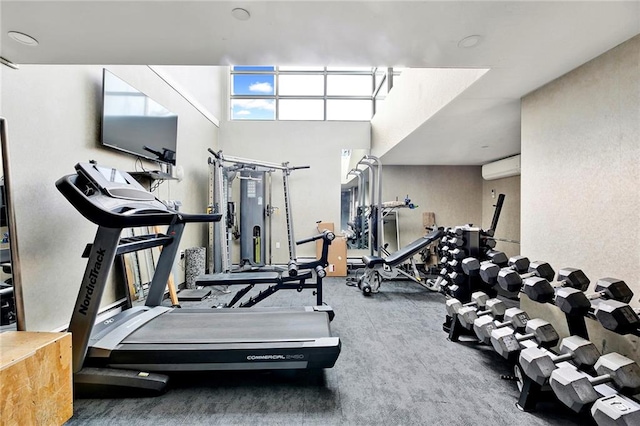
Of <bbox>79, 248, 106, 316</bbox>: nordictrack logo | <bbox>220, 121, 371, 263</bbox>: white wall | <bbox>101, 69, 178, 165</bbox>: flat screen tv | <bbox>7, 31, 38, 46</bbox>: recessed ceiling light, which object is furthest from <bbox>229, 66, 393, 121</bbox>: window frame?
<bbox>79, 248, 106, 316</bbox>: nordictrack logo

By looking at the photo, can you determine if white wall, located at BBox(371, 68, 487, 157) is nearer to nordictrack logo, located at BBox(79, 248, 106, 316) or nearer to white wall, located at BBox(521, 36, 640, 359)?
white wall, located at BBox(521, 36, 640, 359)

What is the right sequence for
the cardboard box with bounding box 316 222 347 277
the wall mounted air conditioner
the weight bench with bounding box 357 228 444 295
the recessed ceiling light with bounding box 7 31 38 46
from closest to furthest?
the recessed ceiling light with bounding box 7 31 38 46, the weight bench with bounding box 357 228 444 295, the wall mounted air conditioner, the cardboard box with bounding box 316 222 347 277

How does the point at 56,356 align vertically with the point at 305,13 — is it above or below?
below

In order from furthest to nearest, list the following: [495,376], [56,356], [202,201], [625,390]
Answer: [202,201] → [495,376] → [56,356] → [625,390]

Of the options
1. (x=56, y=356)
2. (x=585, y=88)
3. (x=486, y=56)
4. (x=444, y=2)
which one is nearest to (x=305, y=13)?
(x=444, y=2)

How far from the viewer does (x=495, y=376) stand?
1997mm

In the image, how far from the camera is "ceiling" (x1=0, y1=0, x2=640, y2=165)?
4.70 ft

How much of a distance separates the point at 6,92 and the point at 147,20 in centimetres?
126

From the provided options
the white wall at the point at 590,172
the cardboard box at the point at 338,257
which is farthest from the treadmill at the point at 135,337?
the cardboard box at the point at 338,257

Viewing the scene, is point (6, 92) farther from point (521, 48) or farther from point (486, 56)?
point (521, 48)

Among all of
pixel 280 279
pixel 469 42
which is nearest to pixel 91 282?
pixel 280 279

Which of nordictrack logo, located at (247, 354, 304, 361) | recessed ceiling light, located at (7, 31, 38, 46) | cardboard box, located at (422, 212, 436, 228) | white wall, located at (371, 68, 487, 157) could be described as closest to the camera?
recessed ceiling light, located at (7, 31, 38, 46)

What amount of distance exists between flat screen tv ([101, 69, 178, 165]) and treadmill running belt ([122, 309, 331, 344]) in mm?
1814

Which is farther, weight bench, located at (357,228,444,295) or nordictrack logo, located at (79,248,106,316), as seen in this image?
weight bench, located at (357,228,444,295)
